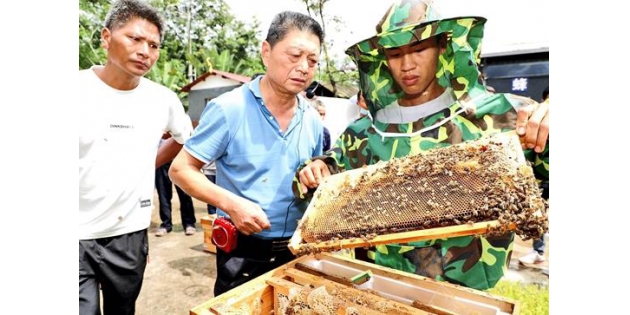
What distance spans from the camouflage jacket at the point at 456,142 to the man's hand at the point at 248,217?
497mm

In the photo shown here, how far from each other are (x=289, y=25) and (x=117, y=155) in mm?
1065

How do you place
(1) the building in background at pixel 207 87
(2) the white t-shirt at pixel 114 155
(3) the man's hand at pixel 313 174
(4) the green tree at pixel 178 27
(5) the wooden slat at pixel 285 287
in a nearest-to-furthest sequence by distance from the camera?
(5) the wooden slat at pixel 285 287 < (3) the man's hand at pixel 313 174 < (2) the white t-shirt at pixel 114 155 < (4) the green tree at pixel 178 27 < (1) the building in background at pixel 207 87

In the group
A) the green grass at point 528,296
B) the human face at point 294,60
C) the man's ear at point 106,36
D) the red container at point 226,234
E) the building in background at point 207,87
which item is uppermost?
the building in background at point 207,87

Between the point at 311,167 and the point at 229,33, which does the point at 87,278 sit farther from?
the point at 229,33

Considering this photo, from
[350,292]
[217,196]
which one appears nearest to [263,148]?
[217,196]

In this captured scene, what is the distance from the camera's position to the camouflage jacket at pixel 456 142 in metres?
1.24

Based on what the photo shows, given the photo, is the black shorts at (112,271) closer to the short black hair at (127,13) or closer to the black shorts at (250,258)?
the black shorts at (250,258)

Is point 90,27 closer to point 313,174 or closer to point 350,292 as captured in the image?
point 313,174

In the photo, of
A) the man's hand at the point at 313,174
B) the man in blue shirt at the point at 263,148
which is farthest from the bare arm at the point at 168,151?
the man's hand at the point at 313,174

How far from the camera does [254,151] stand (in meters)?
1.70

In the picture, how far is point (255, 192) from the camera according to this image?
1690mm

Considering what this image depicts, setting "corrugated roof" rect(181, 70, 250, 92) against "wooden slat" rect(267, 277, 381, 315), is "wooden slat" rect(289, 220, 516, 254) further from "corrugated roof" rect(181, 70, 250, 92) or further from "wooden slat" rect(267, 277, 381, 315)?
"corrugated roof" rect(181, 70, 250, 92)
